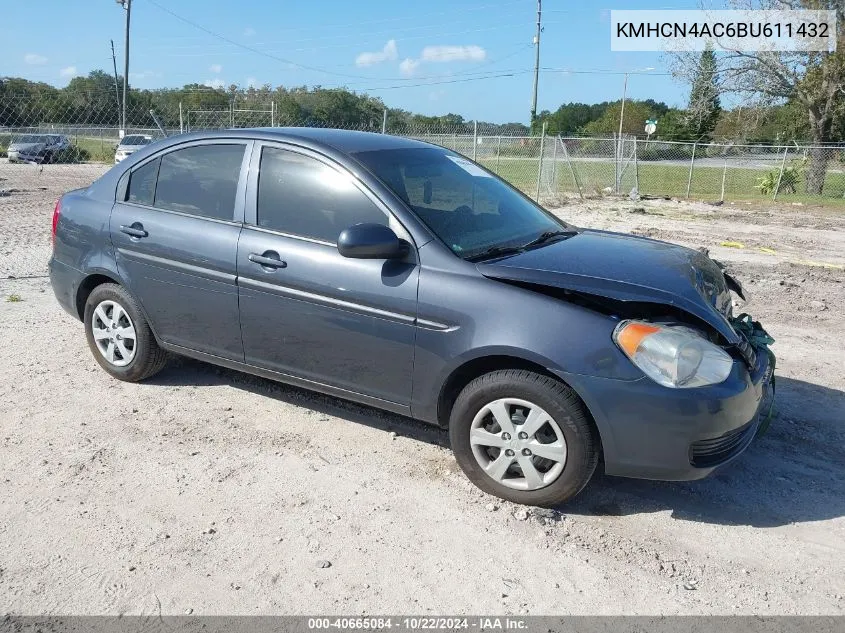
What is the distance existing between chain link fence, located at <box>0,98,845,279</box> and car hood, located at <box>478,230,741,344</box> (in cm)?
Answer: 884

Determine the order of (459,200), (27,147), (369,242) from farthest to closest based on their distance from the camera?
(27,147)
(459,200)
(369,242)

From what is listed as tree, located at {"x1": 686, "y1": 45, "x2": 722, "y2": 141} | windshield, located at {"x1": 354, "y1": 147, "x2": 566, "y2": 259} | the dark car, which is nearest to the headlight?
the dark car

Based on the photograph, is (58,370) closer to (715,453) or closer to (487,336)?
(487,336)

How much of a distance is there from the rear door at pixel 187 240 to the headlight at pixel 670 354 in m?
2.24

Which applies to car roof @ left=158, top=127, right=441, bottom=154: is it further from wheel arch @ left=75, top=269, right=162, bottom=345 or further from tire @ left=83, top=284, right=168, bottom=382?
tire @ left=83, top=284, right=168, bottom=382

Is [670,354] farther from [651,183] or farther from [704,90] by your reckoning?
[704,90]

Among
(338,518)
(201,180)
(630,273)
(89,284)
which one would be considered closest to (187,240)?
(201,180)

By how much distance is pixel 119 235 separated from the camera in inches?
181

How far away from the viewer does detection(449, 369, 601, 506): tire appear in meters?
3.20

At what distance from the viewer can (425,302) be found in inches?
137

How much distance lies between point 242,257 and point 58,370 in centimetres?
204

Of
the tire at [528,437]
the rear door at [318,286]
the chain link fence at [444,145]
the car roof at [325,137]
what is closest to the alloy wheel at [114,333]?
the rear door at [318,286]

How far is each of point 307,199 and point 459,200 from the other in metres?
0.88

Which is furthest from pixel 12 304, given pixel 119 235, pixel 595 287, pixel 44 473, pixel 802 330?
pixel 802 330
